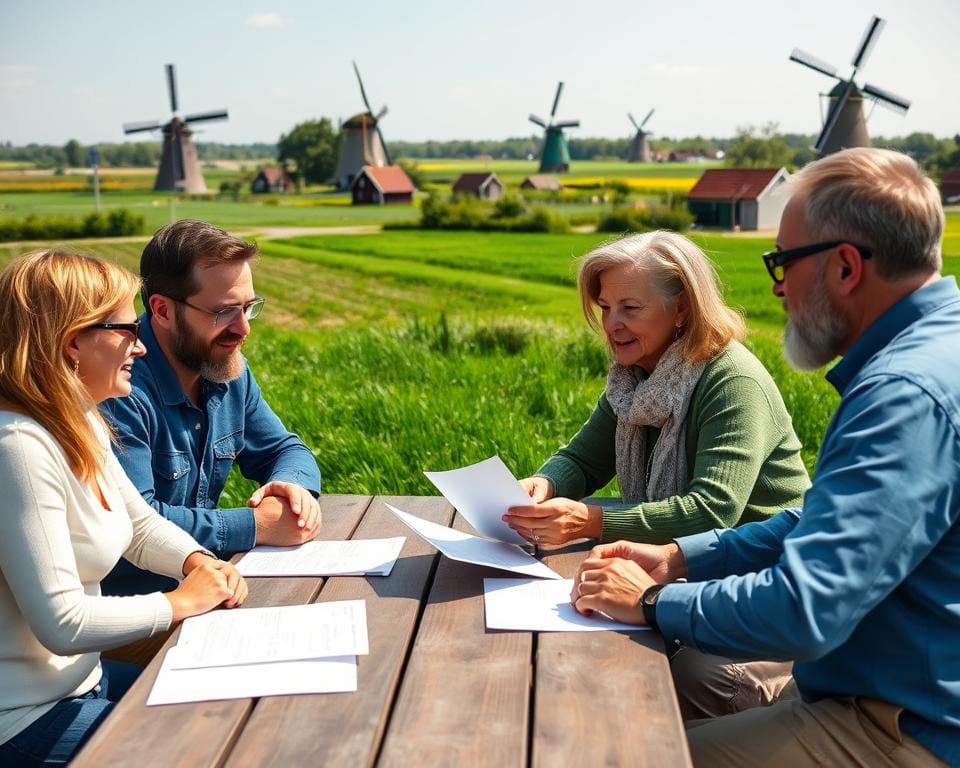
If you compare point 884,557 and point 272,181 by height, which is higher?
point 884,557

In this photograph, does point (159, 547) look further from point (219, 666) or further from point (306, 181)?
point (306, 181)

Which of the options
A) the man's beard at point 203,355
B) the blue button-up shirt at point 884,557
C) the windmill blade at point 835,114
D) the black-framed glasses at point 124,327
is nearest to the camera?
the blue button-up shirt at point 884,557

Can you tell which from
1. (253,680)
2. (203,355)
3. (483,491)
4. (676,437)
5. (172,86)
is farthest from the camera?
(172,86)

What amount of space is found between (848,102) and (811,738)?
3829cm

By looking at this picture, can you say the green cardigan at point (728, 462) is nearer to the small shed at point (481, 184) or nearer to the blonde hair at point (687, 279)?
the blonde hair at point (687, 279)

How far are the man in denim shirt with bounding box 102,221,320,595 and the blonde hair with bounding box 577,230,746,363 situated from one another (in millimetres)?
1062

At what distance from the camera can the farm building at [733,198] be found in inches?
1292

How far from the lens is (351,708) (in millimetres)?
1606

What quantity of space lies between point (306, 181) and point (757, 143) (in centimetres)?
3102

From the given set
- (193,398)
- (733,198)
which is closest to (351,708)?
(193,398)

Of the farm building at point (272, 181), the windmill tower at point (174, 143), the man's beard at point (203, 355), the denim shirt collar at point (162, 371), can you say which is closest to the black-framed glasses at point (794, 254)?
the man's beard at point (203, 355)

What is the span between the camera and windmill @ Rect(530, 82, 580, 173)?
63594 mm

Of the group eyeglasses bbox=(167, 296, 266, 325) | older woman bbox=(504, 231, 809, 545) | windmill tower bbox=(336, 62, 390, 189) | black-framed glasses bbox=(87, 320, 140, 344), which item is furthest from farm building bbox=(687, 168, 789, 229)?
black-framed glasses bbox=(87, 320, 140, 344)

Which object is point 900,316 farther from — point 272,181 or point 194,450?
point 272,181
